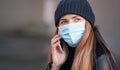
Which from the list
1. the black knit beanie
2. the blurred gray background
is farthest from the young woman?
the blurred gray background

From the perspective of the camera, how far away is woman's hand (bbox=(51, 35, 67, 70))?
1.45m

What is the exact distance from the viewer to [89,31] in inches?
50.3

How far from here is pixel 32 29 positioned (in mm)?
2098

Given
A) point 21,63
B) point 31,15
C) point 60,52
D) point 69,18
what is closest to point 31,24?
point 31,15

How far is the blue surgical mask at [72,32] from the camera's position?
1301 mm

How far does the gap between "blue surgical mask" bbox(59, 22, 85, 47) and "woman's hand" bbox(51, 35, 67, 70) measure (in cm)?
8

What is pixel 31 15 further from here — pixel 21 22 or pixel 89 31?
pixel 89 31

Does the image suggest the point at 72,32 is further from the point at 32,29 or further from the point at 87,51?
the point at 32,29

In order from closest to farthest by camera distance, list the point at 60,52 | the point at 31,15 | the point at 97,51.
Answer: the point at 97,51
the point at 60,52
the point at 31,15

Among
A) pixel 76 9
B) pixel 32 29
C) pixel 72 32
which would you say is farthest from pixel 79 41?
pixel 32 29

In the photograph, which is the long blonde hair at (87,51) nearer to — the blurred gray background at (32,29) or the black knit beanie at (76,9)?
the black knit beanie at (76,9)

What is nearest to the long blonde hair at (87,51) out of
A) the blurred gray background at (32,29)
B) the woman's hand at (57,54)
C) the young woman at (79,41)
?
the young woman at (79,41)

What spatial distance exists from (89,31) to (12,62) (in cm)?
105

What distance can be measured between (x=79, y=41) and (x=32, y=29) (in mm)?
844
